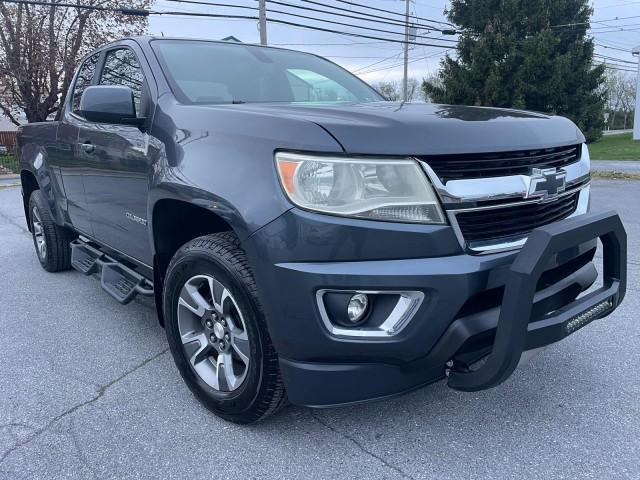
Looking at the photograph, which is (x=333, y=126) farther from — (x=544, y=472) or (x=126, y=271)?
(x=126, y=271)

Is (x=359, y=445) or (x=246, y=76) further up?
(x=246, y=76)

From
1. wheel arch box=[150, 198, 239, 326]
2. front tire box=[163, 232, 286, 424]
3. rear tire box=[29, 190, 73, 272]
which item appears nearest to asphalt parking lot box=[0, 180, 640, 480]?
front tire box=[163, 232, 286, 424]

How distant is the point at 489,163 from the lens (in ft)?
6.77

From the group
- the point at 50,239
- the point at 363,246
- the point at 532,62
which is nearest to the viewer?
the point at 363,246

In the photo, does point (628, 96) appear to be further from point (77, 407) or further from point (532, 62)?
point (77, 407)

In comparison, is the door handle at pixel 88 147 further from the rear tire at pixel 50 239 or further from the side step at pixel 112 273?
the rear tire at pixel 50 239

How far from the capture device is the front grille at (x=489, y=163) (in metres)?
1.96

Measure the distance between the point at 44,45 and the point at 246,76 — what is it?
85.8 ft

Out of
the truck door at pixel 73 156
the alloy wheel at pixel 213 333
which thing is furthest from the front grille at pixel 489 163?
the truck door at pixel 73 156

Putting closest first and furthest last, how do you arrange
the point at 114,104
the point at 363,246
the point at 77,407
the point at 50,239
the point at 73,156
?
1. the point at 363,246
2. the point at 77,407
3. the point at 114,104
4. the point at 73,156
5. the point at 50,239

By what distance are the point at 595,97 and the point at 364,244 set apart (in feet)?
92.0

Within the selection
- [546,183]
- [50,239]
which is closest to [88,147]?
[50,239]

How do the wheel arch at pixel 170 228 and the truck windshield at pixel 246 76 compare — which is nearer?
the wheel arch at pixel 170 228

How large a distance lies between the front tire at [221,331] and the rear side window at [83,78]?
7.56 feet
